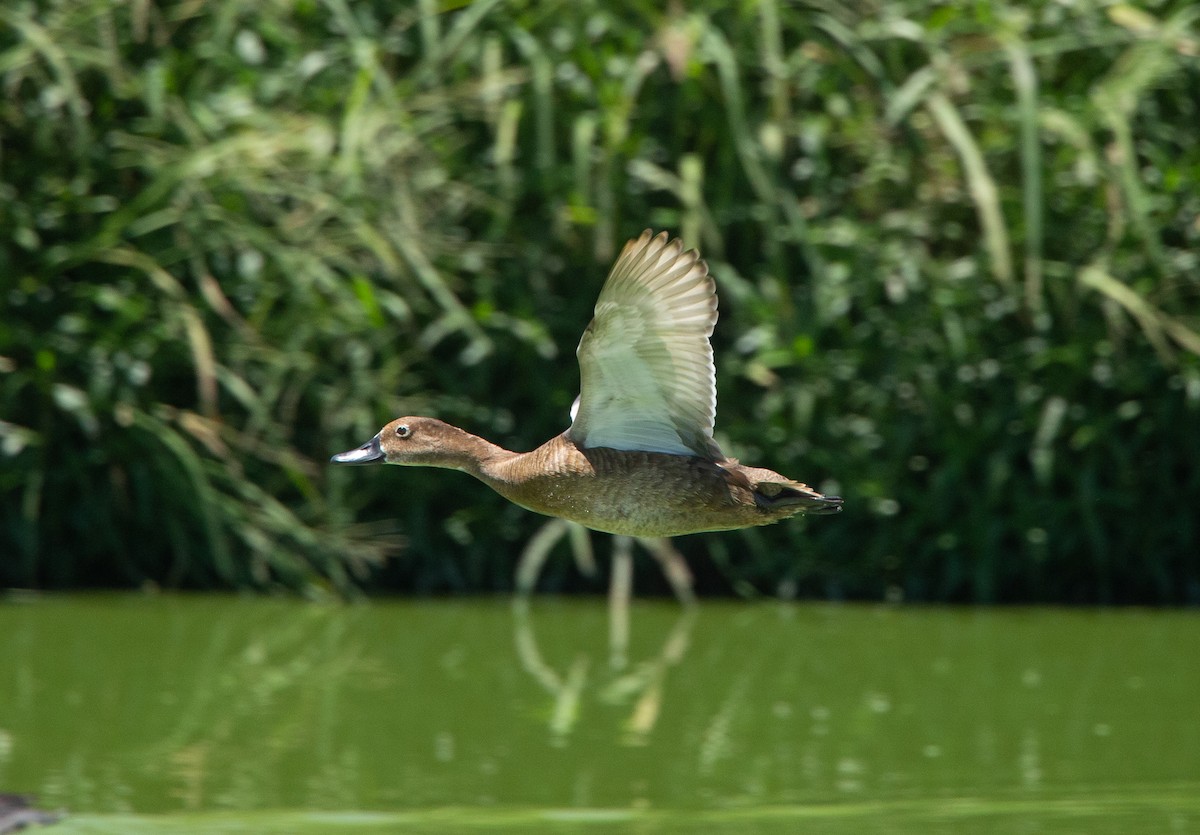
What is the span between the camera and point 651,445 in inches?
138

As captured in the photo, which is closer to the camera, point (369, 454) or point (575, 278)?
point (369, 454)

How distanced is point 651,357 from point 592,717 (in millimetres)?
1645

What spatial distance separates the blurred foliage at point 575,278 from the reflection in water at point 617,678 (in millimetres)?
544

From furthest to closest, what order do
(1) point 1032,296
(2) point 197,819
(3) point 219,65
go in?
(3) point 219,65 → (1) point 1032,296 → (2) point 197,819

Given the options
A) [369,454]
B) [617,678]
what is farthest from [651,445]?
[617,678]

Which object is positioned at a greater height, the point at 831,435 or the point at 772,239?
the point at 772,239

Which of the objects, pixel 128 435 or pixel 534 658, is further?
pixel 128 435

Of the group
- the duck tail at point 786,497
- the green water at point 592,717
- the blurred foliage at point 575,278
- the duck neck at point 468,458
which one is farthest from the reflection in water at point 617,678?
the duck tail at point 786,497

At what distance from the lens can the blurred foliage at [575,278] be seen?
5.82m

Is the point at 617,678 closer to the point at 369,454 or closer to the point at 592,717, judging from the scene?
the point at 592,717

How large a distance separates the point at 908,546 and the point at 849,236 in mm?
1004

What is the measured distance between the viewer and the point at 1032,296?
574 cm

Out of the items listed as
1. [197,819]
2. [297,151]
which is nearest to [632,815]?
[197,819]

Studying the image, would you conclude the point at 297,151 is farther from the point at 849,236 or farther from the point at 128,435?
the point at 849,236
